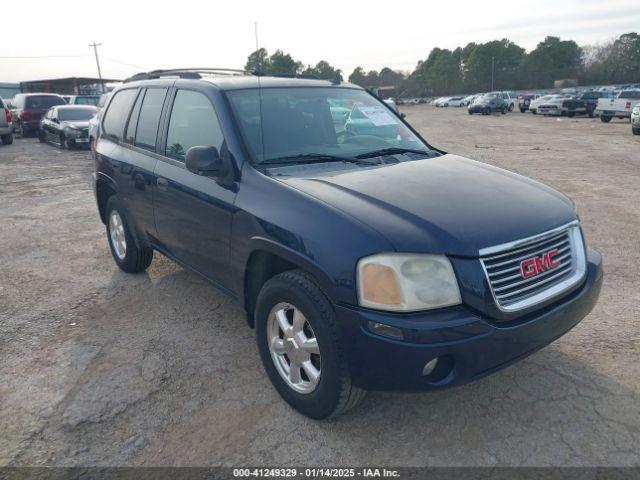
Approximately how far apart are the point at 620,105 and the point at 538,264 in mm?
27267

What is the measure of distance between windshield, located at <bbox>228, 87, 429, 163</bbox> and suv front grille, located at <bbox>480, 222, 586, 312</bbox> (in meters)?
1.38

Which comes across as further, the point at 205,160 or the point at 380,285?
the point at 205,160

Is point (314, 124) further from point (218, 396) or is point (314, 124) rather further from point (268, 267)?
point (218, 396)

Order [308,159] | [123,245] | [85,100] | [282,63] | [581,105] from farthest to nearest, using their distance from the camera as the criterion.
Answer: [282,63], [581,105], [85,100], [123,245], [308,159]

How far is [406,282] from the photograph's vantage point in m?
2.31

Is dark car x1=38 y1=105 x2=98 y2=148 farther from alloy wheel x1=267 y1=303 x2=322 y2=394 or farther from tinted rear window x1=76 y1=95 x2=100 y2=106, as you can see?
alloy wheel x1=267 y1=303 x2=322 y2=394

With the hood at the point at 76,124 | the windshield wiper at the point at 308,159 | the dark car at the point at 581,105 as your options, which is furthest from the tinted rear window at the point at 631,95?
the windshield wiper at the point at 308,159

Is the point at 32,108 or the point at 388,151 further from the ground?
the point at 32,108

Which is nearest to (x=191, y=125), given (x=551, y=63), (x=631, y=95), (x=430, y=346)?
(x=430, y=346)

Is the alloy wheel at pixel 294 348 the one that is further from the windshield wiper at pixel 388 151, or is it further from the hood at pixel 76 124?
the hood at pixel 76 124

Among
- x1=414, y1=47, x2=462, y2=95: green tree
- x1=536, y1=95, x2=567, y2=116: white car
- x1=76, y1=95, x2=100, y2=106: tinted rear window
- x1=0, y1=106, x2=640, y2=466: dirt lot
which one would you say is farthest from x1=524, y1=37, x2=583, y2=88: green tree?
x1=0, y1=106, x2=640, y2=466: dirt lot

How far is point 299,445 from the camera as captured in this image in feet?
8.58

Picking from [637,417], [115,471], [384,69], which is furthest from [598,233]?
[384,69]

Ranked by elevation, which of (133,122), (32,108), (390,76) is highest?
(390,76)
